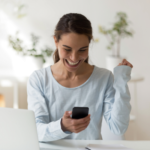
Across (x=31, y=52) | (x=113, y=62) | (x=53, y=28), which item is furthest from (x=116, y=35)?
(x=31, y=52)

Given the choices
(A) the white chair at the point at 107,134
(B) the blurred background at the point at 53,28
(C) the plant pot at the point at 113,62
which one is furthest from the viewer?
(B) the blurred background at the point at 53,28

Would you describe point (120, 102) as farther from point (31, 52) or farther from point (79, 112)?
point (31, 52)

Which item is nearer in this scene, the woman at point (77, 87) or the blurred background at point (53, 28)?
the woman at point (77, 87)

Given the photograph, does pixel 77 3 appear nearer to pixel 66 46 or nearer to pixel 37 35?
pixel 37 35

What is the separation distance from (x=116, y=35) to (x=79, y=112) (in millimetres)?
2135

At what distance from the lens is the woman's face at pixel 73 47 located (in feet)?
4.02

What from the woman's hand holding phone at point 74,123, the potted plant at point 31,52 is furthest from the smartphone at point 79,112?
the potted plant at point 31,52

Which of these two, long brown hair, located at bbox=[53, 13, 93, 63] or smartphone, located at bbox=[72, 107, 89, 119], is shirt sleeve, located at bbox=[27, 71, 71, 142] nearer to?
smartphone, located at bbox=[72, 107, 89, 119]

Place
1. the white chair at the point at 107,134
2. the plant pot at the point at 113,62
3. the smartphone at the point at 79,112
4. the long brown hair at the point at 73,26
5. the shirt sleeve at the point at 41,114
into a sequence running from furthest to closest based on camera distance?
the plant pot at the point at 113,62 → the white chair at the point at 107,134 → the long brown hair at the point at 73,26 → the shirt sleeve at the point at 41,114 → the smartphone at the point at 79,112

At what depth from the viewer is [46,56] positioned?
3.14 meters

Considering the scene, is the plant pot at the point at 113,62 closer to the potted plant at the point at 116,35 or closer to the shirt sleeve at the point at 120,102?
the potted plant at the point at 116,35

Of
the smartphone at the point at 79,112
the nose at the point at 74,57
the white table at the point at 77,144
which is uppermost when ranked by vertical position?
the nose at the point at 74,57

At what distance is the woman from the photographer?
1.25m

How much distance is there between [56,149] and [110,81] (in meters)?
0.51
